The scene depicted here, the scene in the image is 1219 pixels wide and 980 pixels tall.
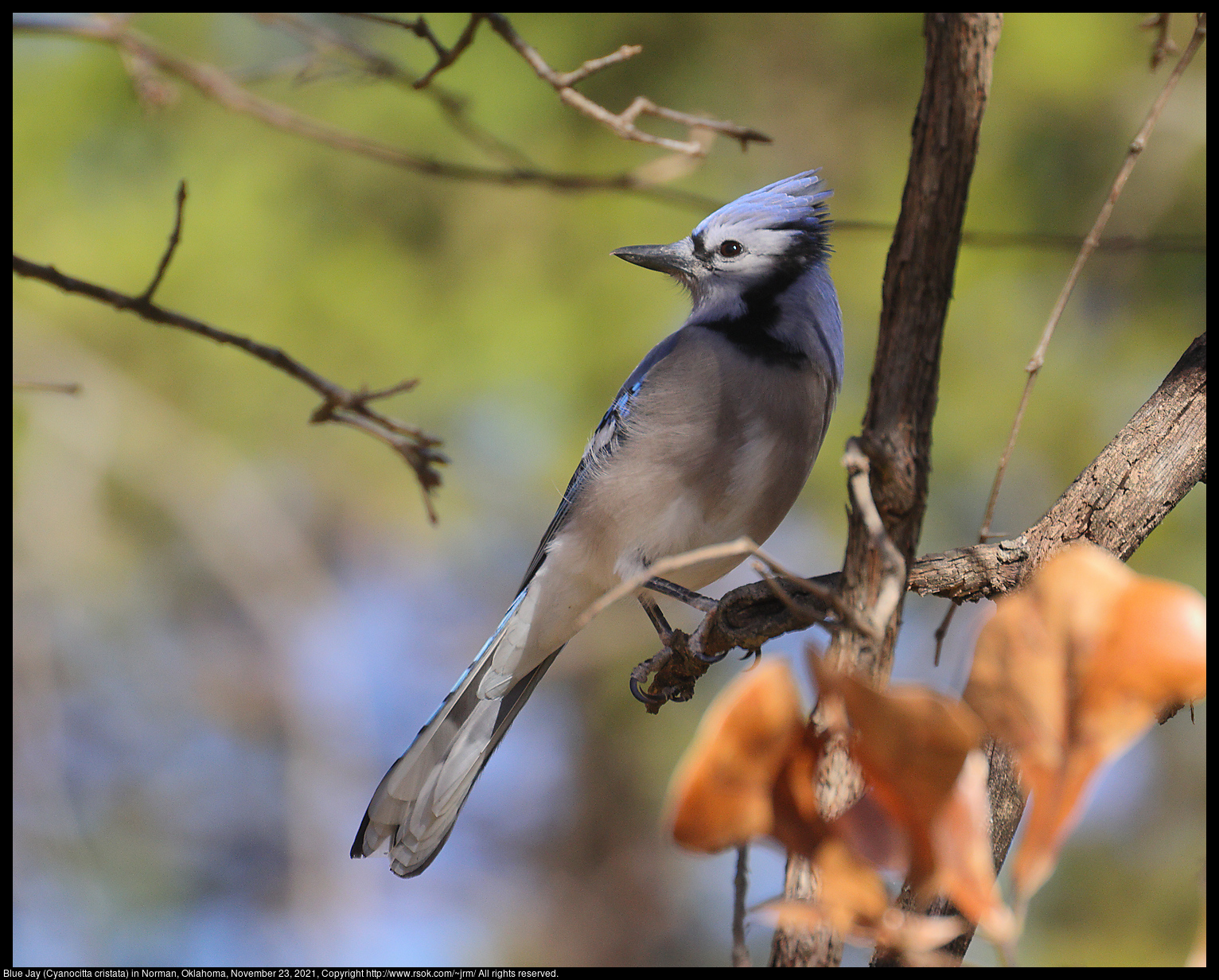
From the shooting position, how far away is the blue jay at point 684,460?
2061 mm

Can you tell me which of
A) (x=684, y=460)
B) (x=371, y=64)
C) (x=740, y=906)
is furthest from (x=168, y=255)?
(x=740, y=906)

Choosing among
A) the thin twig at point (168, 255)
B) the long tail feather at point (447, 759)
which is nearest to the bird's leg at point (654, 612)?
the long tail feather at point (447, 759)

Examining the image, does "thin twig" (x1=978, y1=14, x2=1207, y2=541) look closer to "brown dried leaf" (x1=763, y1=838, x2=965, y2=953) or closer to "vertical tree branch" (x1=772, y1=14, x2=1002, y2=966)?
"vertical tree branch" (x1=772, y1=14, x2=1002, y2=966)

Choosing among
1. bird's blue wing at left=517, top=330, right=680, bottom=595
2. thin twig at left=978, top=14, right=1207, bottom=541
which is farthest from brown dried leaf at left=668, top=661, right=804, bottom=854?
bird's blue wing at left=517, top=330, right=680, bottom=595

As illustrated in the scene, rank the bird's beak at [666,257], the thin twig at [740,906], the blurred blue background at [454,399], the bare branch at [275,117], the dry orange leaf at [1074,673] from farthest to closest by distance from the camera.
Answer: the blurred blue background at [454,399] < the bird's beak at [666,257] < the bare branch at [275,117] < the thin twig at [740,906] < the dry orange leaf at [1074,673]

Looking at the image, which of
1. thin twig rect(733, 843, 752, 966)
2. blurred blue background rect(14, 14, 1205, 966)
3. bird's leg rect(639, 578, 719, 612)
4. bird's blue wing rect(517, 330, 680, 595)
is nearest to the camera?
thin twig rect(733, 843, 752, 966)

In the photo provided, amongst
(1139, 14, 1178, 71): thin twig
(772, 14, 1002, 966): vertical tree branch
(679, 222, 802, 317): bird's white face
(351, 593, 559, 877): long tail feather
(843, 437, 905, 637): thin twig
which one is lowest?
(843, 437, 905, 637): thin twig

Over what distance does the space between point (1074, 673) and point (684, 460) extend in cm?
159

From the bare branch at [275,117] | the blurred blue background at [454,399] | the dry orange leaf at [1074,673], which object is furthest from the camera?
the blurred blue background at [454,399]

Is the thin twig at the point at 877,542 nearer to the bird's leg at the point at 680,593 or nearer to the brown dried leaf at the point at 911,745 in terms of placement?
the brown dried leaf at the point at 911,745

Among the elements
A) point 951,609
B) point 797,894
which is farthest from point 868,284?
point 797,894

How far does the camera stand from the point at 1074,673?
557 millimetres

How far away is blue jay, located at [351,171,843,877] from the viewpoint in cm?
206
